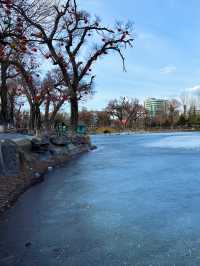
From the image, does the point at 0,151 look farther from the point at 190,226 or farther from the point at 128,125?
the point at 128,125

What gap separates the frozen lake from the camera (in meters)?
3.56

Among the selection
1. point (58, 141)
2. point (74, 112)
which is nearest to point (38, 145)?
point (58, 141)

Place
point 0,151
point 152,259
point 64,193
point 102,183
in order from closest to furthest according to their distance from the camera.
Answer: point 152,259
point 64,193
point 102,183
point 0,151

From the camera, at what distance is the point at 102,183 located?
7.88 m

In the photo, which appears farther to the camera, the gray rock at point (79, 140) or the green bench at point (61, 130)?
the green bench at point (61, 130)

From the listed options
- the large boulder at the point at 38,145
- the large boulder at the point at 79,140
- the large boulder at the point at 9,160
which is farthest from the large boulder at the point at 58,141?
the large boulder at the point at 9,160

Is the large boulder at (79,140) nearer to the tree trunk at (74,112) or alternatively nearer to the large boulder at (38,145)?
the tree trunk at (74,112)

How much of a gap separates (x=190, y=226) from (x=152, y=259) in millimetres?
1181

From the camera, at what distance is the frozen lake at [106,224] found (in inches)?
140

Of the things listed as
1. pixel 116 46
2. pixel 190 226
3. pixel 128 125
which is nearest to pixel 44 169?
pixel 190 226

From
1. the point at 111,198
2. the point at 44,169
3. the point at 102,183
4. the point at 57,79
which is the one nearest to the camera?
the point at 111,198

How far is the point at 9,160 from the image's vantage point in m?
→ 9.23

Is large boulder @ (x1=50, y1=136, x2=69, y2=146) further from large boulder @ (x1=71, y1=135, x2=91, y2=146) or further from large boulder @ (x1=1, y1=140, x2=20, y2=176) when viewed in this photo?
large boulder @ (x1=1, y1=140, x2=20, y2=176)

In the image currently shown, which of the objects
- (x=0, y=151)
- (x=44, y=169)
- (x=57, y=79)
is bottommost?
(x=44, y=169)
